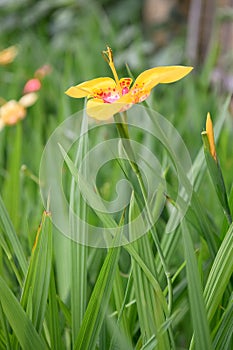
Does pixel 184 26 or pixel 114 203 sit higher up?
pixel 184 26

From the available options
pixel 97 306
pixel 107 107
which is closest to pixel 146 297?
pixel 97 306

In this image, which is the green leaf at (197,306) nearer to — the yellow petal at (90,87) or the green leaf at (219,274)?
the green leaf at (219,274)

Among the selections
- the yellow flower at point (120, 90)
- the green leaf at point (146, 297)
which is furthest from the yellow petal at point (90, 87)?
the green leaf at point (146, 297)

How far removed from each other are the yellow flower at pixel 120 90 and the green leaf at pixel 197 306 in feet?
0.36

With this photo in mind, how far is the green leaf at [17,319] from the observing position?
54cm

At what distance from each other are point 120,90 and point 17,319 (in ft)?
0.62

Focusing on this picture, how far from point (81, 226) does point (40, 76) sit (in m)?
1.09

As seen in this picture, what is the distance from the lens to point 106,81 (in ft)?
1.82

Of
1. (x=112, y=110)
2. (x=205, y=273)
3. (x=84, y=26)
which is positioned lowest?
(x=205, y=273)

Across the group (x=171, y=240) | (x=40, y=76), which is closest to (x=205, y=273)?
(x=171, y=240)

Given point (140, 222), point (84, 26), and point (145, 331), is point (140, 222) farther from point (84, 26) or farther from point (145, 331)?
point (84, 26)

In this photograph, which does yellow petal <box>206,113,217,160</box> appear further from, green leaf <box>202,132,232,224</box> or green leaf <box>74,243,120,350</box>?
green leaf <box>74,243,120,350</box>

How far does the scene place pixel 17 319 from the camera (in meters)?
0.54

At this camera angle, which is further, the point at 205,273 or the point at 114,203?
the point at 114,203
